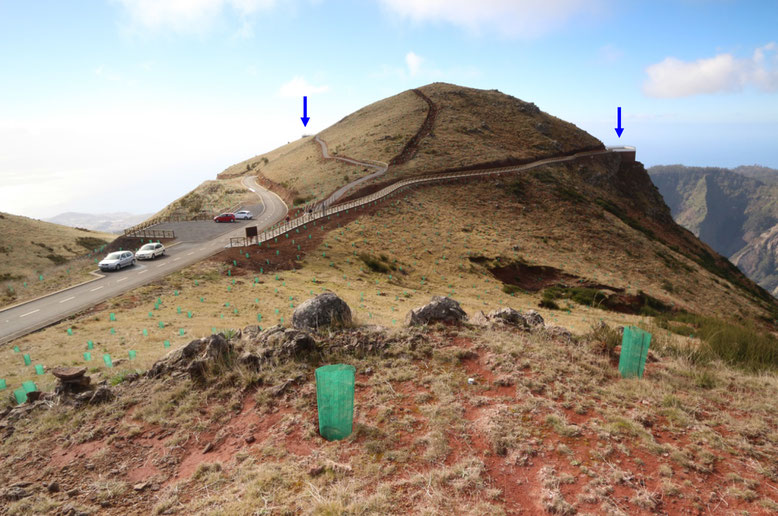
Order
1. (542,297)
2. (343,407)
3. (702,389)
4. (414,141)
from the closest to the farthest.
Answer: (343,407), (702,389), (542,297), (414,141)

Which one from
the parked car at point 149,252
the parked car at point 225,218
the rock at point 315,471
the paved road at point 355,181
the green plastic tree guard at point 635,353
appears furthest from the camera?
the paved road at point 355,181

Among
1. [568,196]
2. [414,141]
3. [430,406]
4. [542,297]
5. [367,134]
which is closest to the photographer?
[430,406]

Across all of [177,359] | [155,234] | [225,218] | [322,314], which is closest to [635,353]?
[322,314]

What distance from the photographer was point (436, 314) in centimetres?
1085

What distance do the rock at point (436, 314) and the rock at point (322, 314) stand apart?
183 cm

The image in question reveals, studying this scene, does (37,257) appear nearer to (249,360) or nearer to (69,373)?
(69,373)

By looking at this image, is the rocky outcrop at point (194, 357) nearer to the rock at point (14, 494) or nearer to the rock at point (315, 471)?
the rock at point (14, 494)

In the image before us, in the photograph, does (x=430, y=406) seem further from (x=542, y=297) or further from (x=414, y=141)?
(x=414, y=141)

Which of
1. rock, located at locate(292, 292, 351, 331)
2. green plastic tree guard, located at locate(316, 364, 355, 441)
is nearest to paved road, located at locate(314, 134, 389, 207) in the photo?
rock, located at locate(292, 292, 351, 331)

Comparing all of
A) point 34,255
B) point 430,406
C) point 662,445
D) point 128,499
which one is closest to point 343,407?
point 430,406

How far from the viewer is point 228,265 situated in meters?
26.2

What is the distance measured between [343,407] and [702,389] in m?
7.61

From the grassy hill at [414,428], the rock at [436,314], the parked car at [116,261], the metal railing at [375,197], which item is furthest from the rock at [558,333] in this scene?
the parked car at [116,261]

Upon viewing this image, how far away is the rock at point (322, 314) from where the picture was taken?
10258 millimetres
